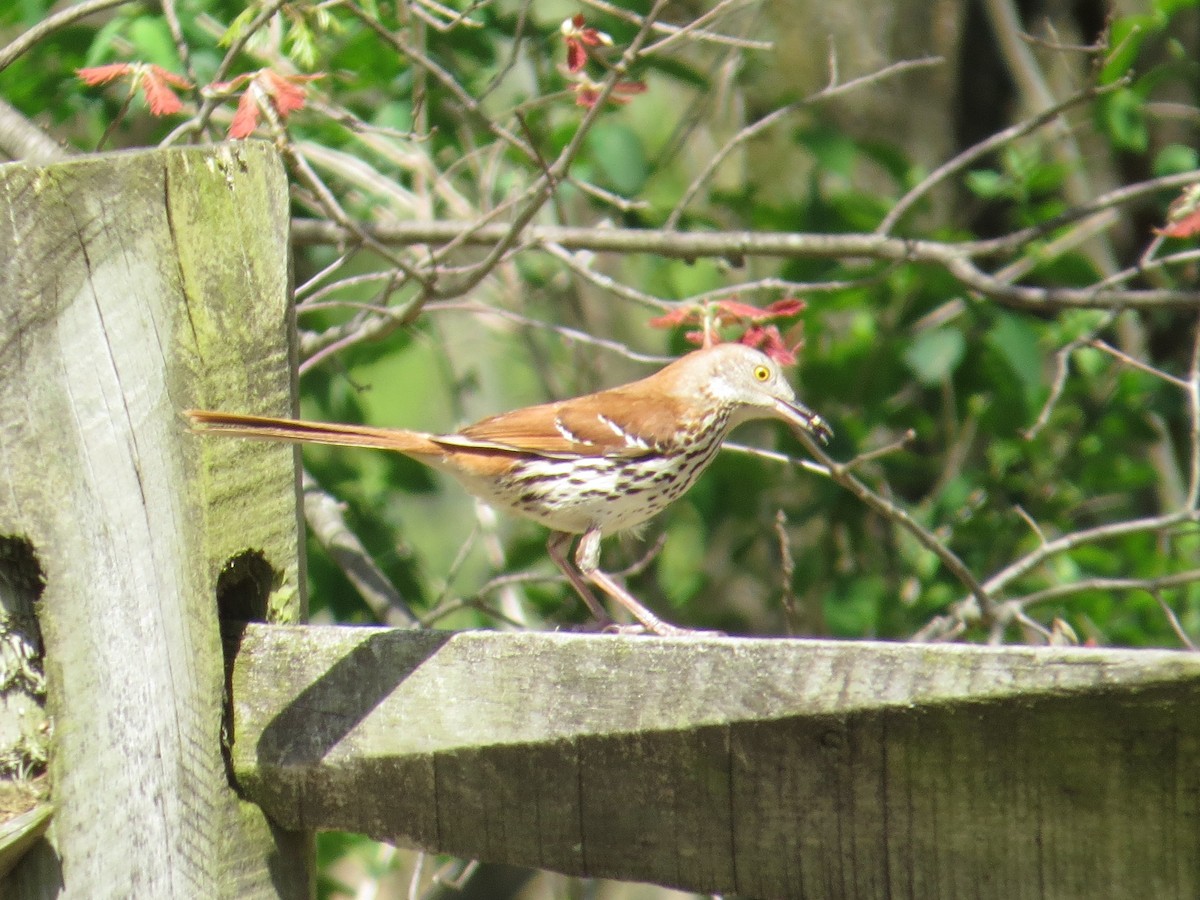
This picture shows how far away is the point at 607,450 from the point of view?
3.17 metres

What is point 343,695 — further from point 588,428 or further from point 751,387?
point 751,387

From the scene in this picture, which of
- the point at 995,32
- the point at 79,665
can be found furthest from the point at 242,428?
the point at 995,32

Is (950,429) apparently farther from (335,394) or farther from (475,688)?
(475,688)

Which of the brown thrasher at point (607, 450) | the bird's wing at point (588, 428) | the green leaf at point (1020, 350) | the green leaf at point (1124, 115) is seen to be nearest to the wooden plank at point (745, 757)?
the brown thrasher at point (607, 450)

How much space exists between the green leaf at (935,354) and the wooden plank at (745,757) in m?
2.43

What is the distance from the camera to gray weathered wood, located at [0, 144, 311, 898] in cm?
154

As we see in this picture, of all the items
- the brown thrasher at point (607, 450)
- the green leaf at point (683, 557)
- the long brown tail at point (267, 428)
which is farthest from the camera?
the green leaf at point (683, 557)

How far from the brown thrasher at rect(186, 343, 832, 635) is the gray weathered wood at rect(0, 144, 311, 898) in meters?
1.40

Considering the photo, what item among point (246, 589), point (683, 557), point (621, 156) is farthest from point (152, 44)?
point (683, 557)

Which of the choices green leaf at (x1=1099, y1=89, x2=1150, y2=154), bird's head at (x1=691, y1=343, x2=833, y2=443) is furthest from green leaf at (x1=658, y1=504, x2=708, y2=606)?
green leaf at (x1=1099, y1=89, x2=1150, y2=154)

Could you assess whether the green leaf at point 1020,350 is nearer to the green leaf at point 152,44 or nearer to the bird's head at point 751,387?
the bird's head at point 751,387

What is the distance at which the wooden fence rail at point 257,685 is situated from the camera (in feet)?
4.42

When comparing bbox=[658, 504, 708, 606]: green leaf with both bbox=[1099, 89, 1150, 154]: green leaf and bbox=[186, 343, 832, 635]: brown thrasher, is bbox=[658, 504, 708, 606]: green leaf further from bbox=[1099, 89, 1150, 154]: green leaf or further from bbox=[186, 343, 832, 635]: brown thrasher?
bbox=[1099, 89, 1150, 154]: green leaf

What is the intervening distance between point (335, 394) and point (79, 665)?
250cm
